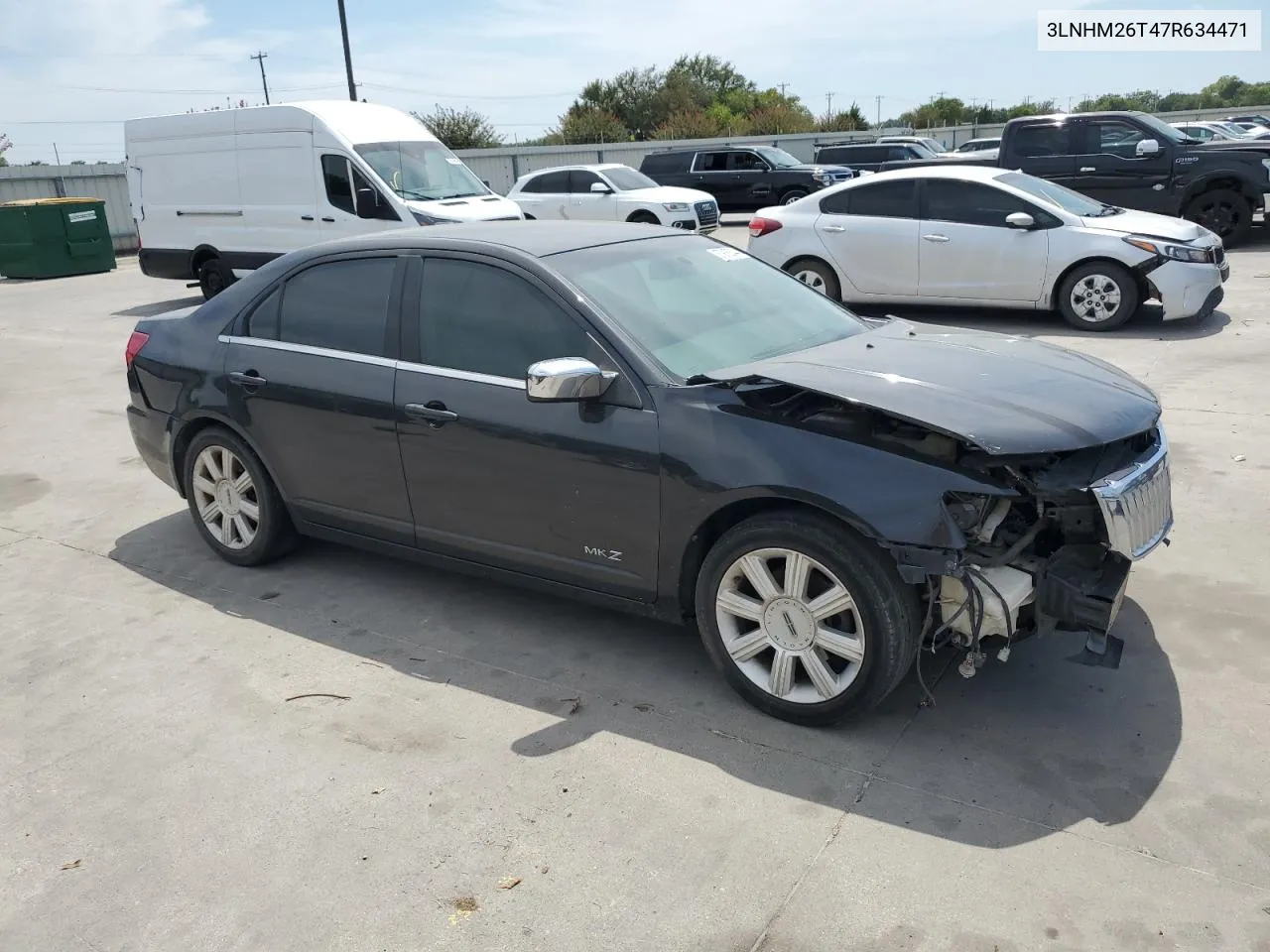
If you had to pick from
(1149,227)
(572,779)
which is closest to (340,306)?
(572,779)

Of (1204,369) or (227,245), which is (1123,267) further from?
(227,245)

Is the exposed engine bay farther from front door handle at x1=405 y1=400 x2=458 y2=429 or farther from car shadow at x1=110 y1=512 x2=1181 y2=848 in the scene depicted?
front door handle at x1=405 y1=400 x2=458 y2=429

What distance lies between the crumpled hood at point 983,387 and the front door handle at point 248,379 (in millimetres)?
2344

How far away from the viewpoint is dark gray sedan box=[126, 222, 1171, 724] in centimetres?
343

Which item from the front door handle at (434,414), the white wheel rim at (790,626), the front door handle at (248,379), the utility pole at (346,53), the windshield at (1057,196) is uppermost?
the utility pole at (346,53)

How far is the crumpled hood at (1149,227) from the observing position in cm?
984

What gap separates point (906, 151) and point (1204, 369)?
1974 cm

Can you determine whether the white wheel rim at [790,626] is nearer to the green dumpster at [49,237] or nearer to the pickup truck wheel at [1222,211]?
the pickup truck wheel at [1222,211]

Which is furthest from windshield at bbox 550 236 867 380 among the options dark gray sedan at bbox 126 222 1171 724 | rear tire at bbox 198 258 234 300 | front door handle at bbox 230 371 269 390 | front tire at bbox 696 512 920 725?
rear tire at bbox 198 258 234 300

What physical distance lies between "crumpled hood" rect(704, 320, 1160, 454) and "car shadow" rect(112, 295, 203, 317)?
501 inches

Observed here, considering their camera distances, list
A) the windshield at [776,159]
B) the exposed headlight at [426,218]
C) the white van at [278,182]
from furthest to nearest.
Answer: the windshield at [776,159]
the white van at [278,182]
the exposed headlight at [426,218]

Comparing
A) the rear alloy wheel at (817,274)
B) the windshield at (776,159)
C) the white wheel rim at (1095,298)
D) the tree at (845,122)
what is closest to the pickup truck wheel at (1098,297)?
the white wheel rim at (1095,298)

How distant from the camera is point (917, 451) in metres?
3.46

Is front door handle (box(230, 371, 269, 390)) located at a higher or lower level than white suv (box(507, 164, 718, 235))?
lower
